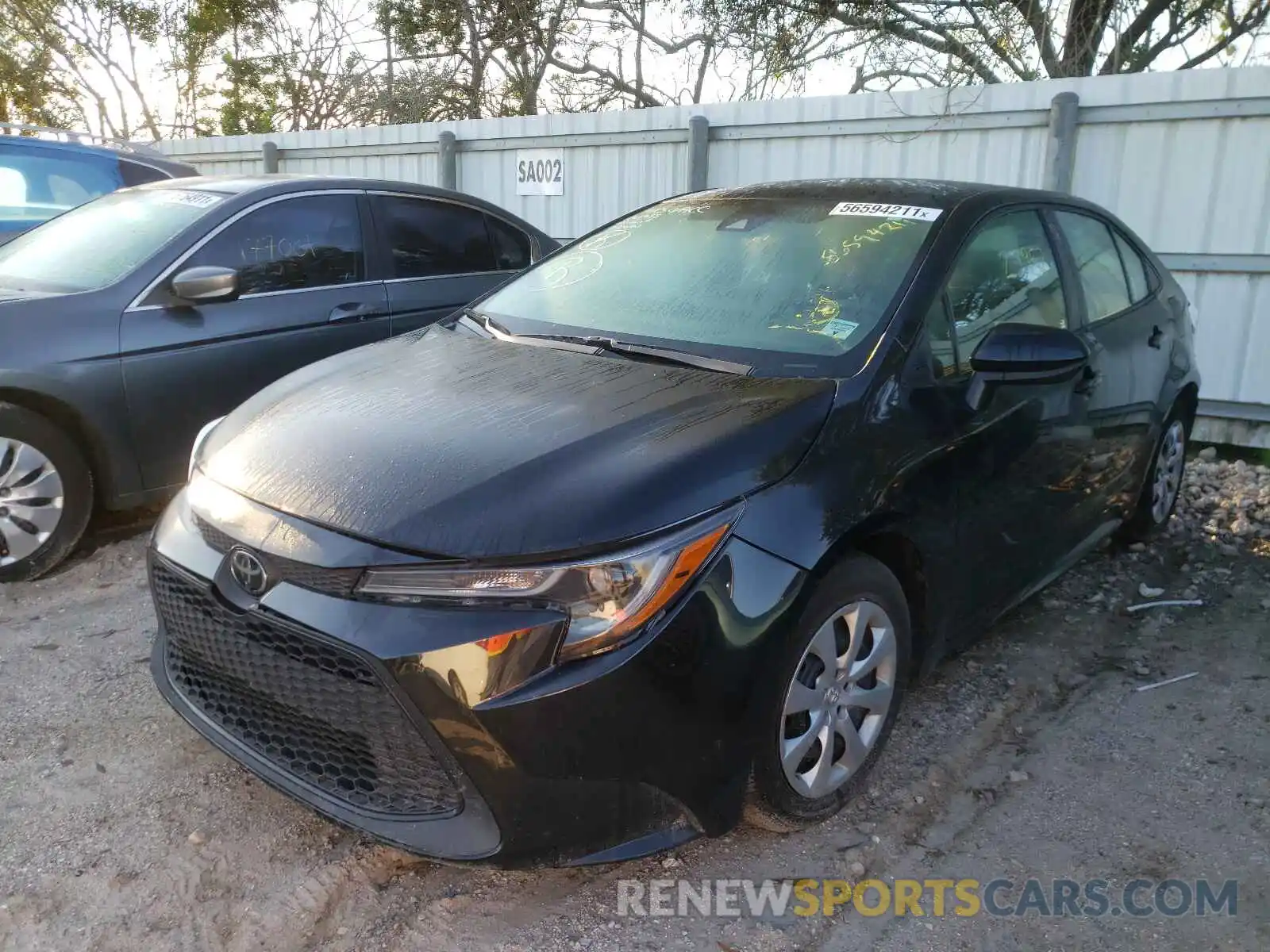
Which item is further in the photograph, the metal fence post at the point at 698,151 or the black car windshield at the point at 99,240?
the metal fence post at the point at 698,151

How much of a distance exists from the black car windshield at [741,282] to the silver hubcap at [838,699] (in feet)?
2.23

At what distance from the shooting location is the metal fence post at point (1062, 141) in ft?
20.4

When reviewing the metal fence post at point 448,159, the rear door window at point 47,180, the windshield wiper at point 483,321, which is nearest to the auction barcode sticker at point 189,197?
the windshield wiper at point 483,321

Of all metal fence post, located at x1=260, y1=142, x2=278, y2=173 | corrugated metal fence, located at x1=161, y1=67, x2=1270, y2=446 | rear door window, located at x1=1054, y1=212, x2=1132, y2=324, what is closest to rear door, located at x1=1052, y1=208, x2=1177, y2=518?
rear door window, located at x1=1054, y1=212, x2=1132, y2=324

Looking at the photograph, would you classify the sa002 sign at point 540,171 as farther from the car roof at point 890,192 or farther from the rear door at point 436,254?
the car roof at point 890,192

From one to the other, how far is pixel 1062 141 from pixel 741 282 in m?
4.24

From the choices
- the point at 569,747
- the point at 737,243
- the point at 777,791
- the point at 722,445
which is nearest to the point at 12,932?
the point at 569,747

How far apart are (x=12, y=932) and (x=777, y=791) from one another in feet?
5.48

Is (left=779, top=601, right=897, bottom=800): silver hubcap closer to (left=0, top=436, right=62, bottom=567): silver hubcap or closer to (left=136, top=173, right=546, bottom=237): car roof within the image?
(left=0, top=436, right=62, bottom=567): silver hubcap

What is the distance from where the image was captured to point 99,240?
4.43 metres

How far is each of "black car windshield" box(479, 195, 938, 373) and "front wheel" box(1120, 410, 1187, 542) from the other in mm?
2058

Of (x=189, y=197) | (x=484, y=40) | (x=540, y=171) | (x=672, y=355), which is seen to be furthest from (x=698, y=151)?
(x=484, y=40)

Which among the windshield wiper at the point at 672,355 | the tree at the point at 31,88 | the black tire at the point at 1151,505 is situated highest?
the tree at the point at 31,88

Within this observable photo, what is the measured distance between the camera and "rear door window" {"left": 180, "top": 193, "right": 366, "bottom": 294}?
174 inches
